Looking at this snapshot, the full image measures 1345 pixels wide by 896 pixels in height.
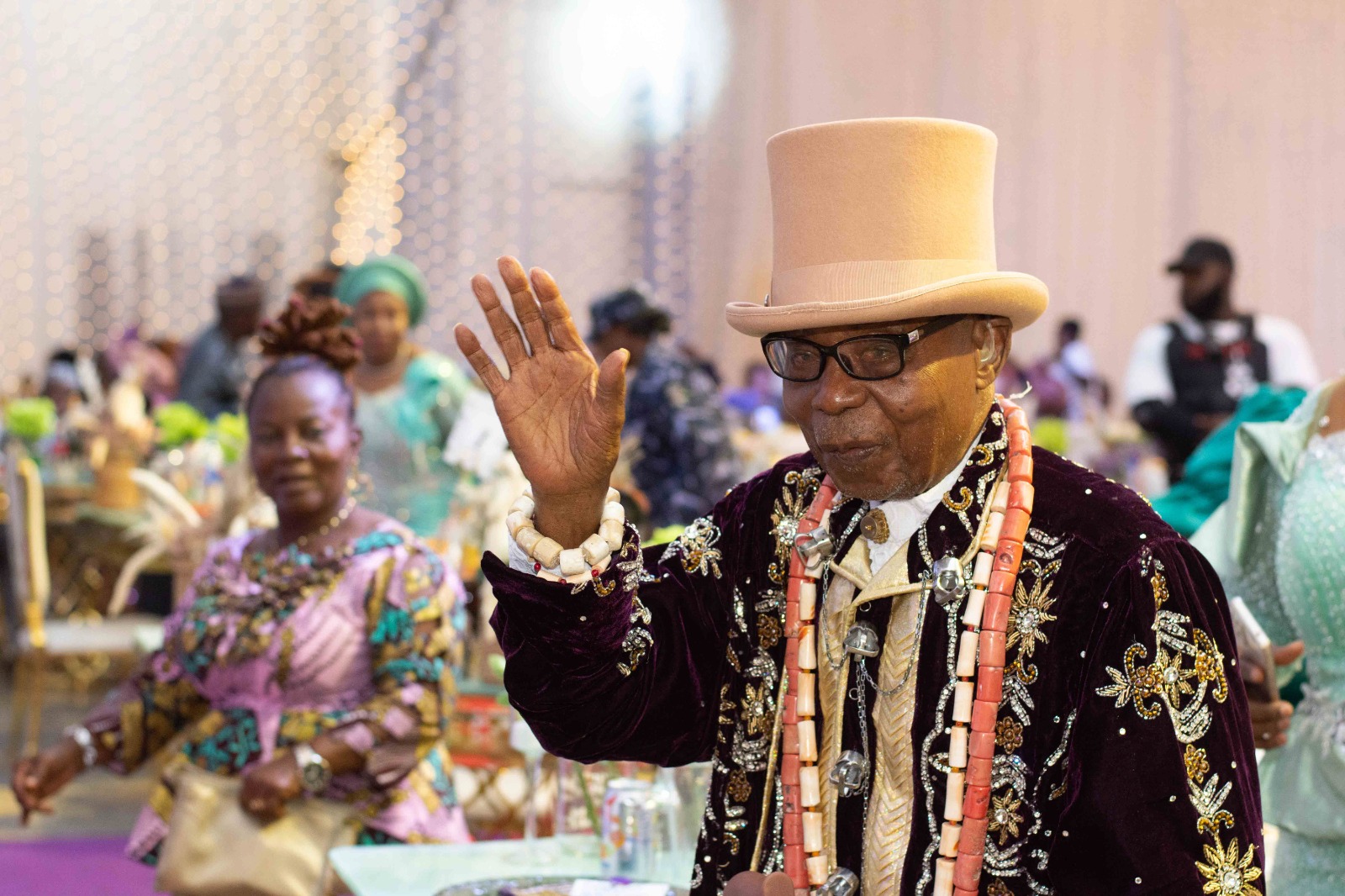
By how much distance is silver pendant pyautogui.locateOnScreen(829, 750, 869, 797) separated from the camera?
1.70 m

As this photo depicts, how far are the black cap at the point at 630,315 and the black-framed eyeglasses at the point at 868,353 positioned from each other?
442 centimetres

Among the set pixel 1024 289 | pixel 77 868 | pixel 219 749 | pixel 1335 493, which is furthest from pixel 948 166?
pixel 77 868

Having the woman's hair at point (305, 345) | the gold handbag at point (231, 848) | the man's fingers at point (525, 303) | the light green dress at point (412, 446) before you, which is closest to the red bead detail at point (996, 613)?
the man's fingers at point (525, 303)

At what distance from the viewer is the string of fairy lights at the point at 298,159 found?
10.4 m

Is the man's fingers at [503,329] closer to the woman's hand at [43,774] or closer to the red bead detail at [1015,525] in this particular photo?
the red bead detail at [1015,525]

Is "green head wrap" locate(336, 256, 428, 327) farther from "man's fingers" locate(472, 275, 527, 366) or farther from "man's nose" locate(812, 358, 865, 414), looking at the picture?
"man's nose" locate(812, 358, 865, 414)

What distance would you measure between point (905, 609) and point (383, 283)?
4.47m

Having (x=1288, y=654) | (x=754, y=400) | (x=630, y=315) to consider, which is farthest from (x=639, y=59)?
(x=1288, y=654)

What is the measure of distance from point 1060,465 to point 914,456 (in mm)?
197

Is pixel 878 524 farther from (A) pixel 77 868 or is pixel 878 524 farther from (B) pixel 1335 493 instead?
(A) pixel 77 868

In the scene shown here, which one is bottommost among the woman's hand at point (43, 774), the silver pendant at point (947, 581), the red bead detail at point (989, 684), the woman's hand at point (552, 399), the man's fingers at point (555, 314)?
the woman's hand at point (43, 774)

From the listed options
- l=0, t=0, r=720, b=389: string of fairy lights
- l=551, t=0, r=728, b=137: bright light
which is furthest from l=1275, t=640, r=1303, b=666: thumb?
l=551, t=0, r=728, b=137: bright light

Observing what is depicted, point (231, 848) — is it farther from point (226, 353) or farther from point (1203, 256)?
point (226, 353)

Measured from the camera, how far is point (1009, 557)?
166cm
